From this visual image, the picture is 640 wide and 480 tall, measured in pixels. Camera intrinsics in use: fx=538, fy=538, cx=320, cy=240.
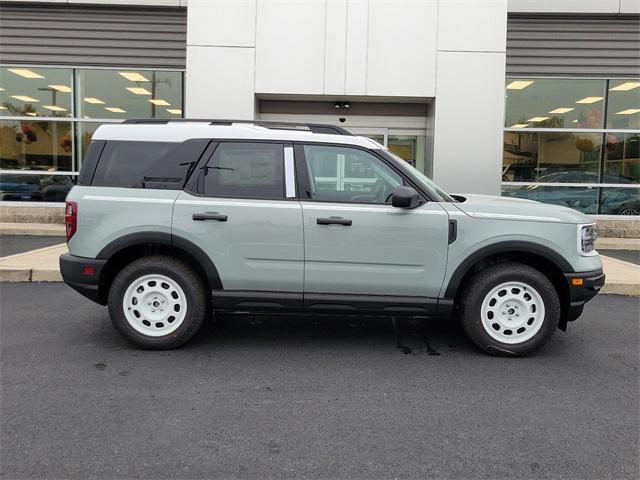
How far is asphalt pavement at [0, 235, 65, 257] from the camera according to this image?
9.64 m

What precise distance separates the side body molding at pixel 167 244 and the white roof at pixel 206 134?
2.90 feet

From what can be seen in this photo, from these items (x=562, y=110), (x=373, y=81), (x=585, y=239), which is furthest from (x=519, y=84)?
(x=585, y=239)

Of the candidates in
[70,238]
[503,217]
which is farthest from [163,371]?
[503,217]

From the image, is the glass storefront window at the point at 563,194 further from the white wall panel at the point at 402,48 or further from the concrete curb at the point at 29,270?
the concrete curb at the point at 29,270

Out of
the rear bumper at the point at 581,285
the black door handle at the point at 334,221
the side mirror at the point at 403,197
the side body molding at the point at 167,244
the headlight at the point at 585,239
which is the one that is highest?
the side mirror at the point at 403,197

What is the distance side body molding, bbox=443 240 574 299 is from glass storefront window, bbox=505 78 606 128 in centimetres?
852

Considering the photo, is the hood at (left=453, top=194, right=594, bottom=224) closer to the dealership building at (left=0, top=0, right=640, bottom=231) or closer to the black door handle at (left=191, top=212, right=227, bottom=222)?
the black door handle at (left=191, top=212, right=227, bottom=222)


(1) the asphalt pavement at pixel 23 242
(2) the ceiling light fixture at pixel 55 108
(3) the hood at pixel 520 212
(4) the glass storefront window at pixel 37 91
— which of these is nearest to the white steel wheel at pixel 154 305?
(3) the hood at pixel 520 212

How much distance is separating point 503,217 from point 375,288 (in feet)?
4.21

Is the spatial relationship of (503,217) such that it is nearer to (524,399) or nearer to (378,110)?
(524,399)

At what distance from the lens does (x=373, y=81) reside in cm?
1099

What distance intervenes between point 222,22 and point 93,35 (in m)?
3.62

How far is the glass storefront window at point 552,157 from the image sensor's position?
12492 mm

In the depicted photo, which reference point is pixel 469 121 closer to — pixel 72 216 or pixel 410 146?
pixel 410 146
